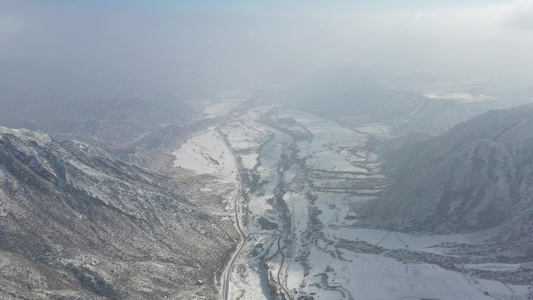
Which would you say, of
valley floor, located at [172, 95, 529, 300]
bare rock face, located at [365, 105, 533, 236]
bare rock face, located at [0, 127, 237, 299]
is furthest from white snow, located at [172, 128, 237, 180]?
bare rock face, located at [365, 105, 533, 236]

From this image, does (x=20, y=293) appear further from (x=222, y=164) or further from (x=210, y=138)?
(x=210, y=138)

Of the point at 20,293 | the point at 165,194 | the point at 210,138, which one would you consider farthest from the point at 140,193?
the point at 210,138

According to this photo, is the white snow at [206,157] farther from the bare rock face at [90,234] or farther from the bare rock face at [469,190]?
the bare rock face at [469,190]

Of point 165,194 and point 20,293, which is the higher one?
point 20,293

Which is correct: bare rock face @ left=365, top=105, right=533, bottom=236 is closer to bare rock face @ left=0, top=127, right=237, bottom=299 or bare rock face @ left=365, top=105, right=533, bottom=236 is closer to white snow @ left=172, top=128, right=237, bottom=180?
bare rock face @ left=0, top=127, right=237, bottom=299

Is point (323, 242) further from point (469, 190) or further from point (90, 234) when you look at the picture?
point (90, 234)
